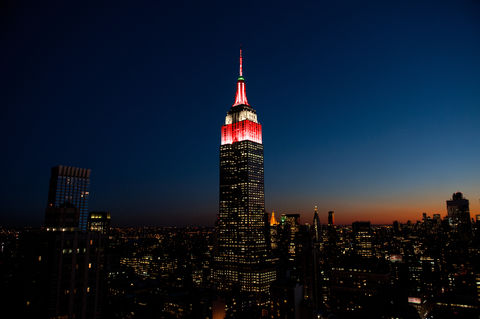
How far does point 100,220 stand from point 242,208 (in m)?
86.8

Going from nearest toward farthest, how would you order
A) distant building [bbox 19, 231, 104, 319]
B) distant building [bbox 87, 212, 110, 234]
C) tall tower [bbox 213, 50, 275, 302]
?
distant building [bbox 19, 231, 104, 319] < tall tower [bbox 213, 50, 275, 302] < distant building [bbox 87, 212, 110, 234]

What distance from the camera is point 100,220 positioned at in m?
185

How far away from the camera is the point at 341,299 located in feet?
362

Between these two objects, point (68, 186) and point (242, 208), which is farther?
point (242, 208)

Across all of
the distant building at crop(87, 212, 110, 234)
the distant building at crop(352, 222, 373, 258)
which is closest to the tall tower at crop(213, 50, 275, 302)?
the distant building at crop(352, 222, 373, 258)

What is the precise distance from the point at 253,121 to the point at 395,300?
11915 centimetres

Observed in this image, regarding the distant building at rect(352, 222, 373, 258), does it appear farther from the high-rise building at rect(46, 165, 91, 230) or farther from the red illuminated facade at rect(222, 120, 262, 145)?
the high-rise building at rect(46, 165, 91, 230)

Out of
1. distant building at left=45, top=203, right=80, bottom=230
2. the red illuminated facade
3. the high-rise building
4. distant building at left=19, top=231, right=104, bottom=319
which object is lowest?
distant building at left=19, top=231, right=104, bottom=319

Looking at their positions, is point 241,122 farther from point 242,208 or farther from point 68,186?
point 68,186

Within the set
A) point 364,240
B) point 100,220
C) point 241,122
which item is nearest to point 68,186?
point 100,220

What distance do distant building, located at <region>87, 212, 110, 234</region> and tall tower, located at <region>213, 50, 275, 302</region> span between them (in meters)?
69.1

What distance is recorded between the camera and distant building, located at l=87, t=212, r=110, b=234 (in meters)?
183

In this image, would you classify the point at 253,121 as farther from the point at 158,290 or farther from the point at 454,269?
the point at 454,269

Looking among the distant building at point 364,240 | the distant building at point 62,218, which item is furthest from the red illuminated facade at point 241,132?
the distant building at point 62,218
